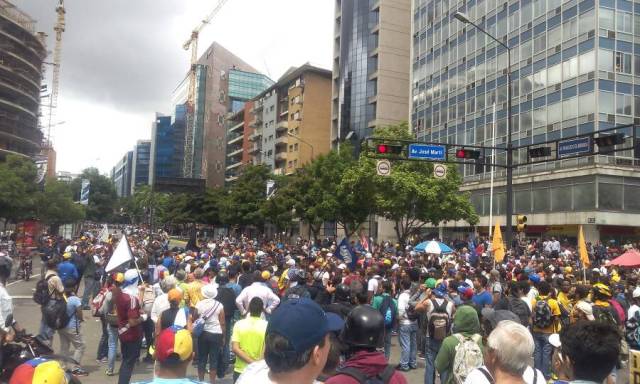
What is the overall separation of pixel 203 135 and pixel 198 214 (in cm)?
7226

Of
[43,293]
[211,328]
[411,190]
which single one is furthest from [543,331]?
[411,190]

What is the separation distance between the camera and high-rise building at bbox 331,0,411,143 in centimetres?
6400

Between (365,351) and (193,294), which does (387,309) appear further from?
(365,351)

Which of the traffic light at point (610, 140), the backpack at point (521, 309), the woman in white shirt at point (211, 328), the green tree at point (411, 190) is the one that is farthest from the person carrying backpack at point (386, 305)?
the green tree at point (411, 190)

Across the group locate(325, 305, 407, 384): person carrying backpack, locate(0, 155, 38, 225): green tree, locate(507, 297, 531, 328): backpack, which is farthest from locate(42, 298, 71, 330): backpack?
locate(0, 155, 38, 225): green tree

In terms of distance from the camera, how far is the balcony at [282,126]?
269 feet

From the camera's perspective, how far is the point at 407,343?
10.4 meters

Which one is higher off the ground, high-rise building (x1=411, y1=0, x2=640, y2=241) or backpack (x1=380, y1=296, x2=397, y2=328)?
high-rise building (x1=411, y1=0, x2=640, y2=241)

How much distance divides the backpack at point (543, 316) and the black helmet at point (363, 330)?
626 cm

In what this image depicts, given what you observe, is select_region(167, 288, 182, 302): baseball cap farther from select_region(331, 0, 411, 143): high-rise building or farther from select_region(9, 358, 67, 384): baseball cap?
select_region(331, 0, 411, 143): high-rise building

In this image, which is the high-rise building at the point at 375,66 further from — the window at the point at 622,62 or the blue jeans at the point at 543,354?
the blue jeans at the point at 543,354

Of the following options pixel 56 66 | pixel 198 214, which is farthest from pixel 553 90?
pixel 56 66

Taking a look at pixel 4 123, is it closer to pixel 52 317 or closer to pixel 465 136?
pixel 465 136

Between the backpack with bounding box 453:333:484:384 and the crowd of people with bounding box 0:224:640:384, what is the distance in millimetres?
12
